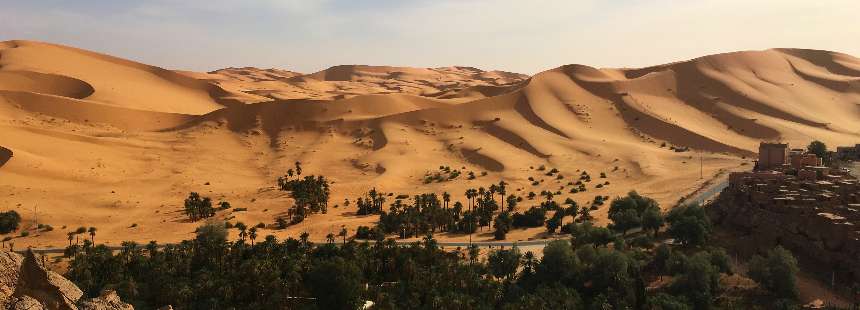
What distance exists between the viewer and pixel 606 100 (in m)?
102

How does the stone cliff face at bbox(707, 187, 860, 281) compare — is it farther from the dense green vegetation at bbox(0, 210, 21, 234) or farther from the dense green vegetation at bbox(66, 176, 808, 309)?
the dense green vegetation at bbox(0, 210, 21, 234)

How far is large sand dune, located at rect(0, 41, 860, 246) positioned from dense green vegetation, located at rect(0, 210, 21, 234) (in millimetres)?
1321

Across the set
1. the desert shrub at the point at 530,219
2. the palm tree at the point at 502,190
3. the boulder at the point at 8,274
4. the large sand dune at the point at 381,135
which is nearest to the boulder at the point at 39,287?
the boulder at the point at 8,274

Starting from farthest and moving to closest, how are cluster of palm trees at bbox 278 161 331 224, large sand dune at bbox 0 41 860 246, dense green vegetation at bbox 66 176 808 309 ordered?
large sand dune at bbox 0 41 860 246, cluster of palm trees at bbox 278 161 331 224, dense green vegetation at bbox 66 176 808 309

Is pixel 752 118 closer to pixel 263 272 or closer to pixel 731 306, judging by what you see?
pixel 731 306

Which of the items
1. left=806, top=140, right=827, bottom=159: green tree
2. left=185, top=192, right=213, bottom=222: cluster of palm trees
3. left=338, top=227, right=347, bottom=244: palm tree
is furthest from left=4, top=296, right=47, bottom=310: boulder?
left=806, top=140, right=827, bottom=159: green tree

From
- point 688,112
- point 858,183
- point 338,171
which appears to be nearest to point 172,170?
point 338,171

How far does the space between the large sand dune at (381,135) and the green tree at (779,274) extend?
17966mm

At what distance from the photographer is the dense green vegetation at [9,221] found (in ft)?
144

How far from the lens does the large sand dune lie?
54.7 m

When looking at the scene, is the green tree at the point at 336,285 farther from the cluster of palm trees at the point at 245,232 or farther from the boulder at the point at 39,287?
the boulder at the point at 39,287

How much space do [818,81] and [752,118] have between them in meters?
36.2

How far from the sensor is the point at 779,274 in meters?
28.2

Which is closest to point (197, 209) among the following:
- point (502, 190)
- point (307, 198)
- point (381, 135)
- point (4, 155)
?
point (307, 198)
